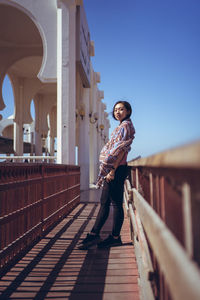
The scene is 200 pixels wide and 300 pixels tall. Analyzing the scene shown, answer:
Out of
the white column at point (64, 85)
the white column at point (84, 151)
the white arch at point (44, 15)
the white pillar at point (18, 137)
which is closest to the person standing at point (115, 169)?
the white column at point (64, 85)

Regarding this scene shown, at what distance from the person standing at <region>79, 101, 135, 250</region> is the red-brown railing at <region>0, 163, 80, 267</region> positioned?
2.69ft

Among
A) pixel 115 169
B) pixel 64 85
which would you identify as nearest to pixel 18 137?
pixel 64 85

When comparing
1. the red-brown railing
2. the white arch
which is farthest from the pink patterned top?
the white arch

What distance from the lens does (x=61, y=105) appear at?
29.2 feet

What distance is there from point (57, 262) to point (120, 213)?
103 centimetres

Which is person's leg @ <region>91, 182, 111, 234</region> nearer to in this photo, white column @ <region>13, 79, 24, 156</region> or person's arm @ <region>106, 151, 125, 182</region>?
person's arm @ <region>106, 151, 125, 182</region>

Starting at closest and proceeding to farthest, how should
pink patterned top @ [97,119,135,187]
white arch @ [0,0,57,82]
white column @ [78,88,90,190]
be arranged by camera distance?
pink patterned top @ [97,119,135,187]
white arch @ [0,0,57,82]
white column @ [78,88,90,190]

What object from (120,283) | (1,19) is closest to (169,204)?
(120,283)

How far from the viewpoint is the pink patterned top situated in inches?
156

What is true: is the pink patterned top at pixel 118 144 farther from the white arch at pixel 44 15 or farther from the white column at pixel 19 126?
the white column at pixel 19 126

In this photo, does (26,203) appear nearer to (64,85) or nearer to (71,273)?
(71,273)

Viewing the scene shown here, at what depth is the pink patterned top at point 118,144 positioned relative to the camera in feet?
13.0

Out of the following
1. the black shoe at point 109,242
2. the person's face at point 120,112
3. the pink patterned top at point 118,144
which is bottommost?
the black shoe at point 109,242

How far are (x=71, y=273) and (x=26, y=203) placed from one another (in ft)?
4.14
